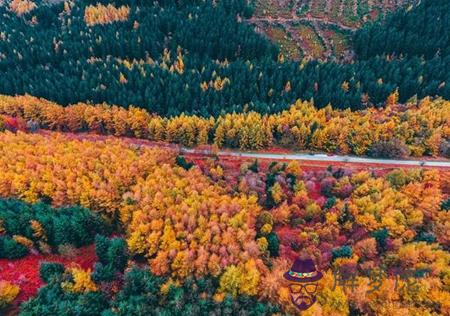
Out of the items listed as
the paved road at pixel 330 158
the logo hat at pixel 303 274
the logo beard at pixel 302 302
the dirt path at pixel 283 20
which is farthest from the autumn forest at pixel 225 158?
the dirt path at pixel 283 20

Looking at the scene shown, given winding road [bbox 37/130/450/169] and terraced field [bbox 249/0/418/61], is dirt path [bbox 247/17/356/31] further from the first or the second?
winding road [bbox 37/130/450/169]

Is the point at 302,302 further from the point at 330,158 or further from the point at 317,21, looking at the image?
the point at 317,21

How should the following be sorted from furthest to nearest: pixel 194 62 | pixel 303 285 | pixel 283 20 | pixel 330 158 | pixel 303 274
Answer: pixel 283 20
pixel 194 62
pixel 330 158
pixel 303 285
pixel 303 274

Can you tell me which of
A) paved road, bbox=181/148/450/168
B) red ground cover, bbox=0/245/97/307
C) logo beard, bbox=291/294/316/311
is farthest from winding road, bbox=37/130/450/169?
logo beard, bbox=291/294/316/311

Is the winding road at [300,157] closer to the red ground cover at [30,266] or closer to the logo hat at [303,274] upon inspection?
the red ground cover at [30,266]

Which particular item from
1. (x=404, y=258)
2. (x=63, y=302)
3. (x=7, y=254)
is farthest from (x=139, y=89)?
(x=404, y=258)

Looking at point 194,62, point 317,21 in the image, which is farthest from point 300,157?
point 317,21

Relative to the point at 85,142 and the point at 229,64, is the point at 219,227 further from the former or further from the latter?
the point at 229,64
